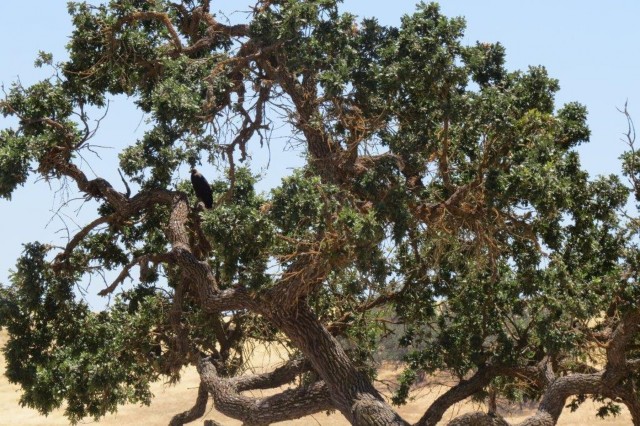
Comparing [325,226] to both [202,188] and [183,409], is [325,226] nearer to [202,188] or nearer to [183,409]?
[202,188]

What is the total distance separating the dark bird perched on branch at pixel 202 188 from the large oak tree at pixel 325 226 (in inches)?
8.5

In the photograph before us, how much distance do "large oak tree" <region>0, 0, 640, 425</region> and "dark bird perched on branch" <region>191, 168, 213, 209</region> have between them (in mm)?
215

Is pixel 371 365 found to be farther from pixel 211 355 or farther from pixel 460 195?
pixel 460 195

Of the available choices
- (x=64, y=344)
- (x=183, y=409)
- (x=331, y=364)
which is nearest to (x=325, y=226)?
(x=331, y=364)

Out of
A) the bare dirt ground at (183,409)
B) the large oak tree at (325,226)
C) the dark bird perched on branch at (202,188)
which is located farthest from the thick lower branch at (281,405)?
the bare dirt ground at (183,409)

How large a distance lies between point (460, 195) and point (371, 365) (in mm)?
5047

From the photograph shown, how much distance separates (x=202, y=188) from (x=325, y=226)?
3.06m

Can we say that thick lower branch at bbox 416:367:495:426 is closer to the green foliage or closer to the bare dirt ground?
the green foliage

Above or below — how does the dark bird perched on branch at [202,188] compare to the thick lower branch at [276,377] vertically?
above

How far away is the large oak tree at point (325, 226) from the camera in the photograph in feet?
36.8

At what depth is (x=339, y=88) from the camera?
11.3 metres

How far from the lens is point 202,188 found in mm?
13336

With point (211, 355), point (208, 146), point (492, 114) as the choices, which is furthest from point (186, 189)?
point (492, 114)

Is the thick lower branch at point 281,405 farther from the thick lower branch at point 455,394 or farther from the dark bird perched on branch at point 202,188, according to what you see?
the dark bird perched on branch at point 202,188
